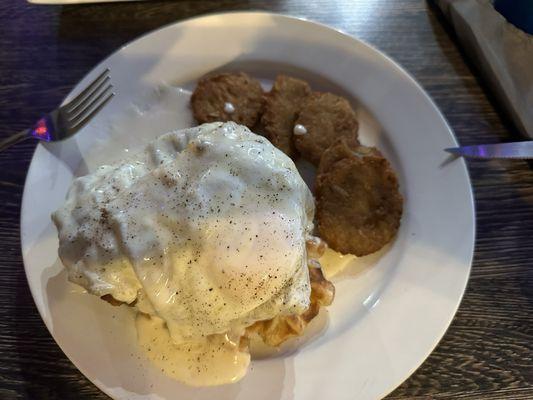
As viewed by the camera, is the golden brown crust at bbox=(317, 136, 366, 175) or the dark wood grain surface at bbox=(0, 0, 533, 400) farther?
the golden brown crust at bbox=(317, 136, 366, 175)

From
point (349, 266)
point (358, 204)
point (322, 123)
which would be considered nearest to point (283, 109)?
point (322, 123)

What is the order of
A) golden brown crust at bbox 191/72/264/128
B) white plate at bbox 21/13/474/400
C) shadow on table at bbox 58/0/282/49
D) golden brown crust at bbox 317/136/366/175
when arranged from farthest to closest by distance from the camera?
1. shadow on table at bbox 58/0/282/49
2. golden brown crust at bbox 191/72/264/128
3. golden brown crust at bbox 317/136/366/175
4. white plate at bbox 21/13/474/400

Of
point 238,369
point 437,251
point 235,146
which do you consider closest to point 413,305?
point 437,251

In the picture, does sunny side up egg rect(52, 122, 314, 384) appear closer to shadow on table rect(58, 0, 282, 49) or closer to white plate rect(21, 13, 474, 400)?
white plate rect(21, 13, 474, 400)

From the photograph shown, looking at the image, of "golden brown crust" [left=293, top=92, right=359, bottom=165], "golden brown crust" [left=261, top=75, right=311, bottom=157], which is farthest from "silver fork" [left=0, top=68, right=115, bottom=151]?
"golden brown crust" [left=293, top=92, right=359, bottom=165]

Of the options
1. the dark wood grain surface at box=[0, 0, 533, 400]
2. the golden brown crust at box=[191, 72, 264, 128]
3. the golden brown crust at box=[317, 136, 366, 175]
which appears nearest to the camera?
the dark wood grain surface at box=[0, 0, 533, 400]

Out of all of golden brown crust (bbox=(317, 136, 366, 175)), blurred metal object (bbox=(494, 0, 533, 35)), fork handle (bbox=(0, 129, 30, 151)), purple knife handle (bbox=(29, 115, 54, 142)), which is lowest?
fork handle (bbox=(0, 129, 30, 151))

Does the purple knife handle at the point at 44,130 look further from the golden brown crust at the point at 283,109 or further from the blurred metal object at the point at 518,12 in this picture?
the blurred metal object at the point at 518,12
